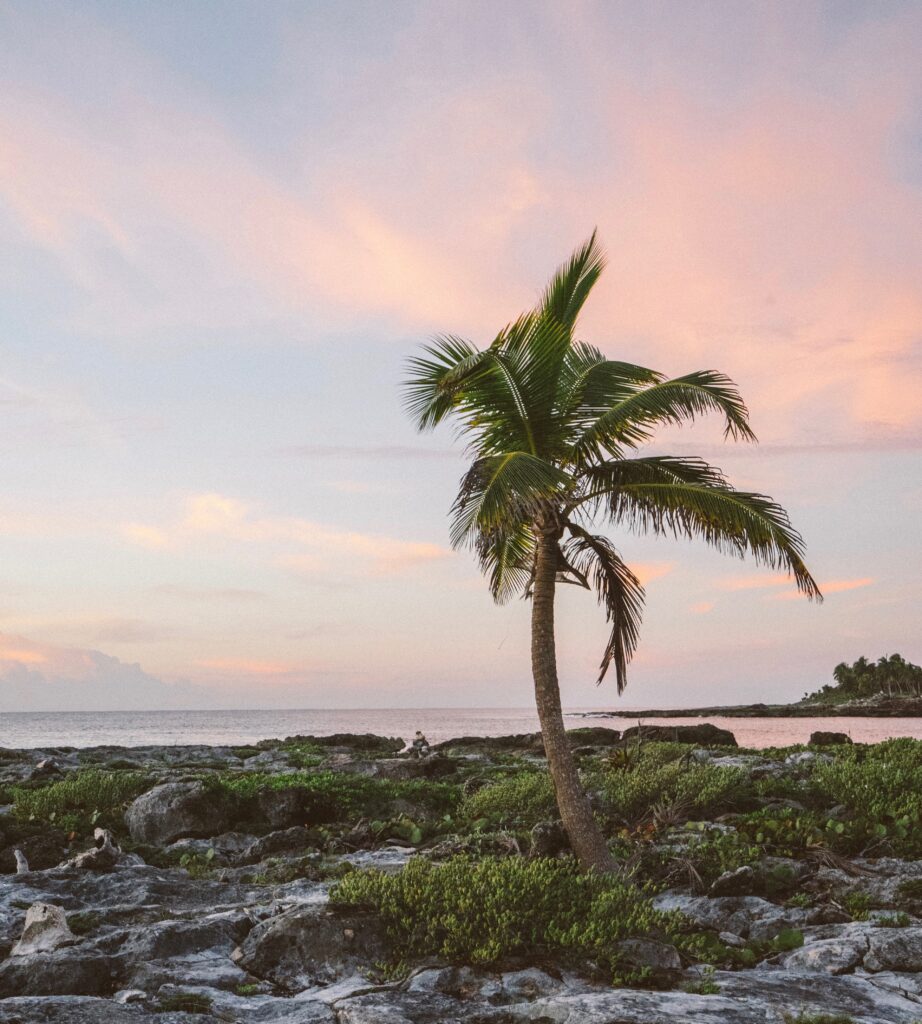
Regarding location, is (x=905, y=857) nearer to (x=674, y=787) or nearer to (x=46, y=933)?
(x=674, y=787)

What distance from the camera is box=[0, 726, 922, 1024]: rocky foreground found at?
6816 mm

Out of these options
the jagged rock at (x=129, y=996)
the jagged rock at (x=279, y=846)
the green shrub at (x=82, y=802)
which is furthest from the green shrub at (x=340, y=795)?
the jagged rock at (x=129, y=996)

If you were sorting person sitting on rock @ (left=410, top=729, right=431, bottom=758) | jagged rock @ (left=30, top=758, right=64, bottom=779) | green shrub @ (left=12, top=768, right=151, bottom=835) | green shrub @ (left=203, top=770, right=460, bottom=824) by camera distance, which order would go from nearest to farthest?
1. green shrub @ (left=12, top=768, right=151, bottom=835)
2. green shrub @ (left=203, top=770, right=460, bottom=824)
3. jagged rock @ (left=30, top=758, right=64, bottom=779)
4. person sitting on rock @ (left=410, top=729, right=431, bottom=758)

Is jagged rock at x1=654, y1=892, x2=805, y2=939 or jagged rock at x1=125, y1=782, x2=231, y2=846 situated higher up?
jagged rock at x1=125, y1=782, x2=231, y2=846

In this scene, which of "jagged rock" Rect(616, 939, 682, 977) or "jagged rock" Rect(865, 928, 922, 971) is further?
"jagged rock" Rect(865, 928, 922, 971)

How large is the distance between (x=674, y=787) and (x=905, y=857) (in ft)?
14.1

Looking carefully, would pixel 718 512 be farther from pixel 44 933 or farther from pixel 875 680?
pixel 875 680

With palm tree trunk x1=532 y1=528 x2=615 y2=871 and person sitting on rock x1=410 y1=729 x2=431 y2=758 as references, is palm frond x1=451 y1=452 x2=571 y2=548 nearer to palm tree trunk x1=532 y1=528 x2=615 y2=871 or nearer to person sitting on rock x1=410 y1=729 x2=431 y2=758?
palm tree trunk x1=532 y1=528 x2=615 y2=871

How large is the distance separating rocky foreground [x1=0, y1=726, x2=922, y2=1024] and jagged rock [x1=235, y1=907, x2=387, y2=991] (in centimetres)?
2

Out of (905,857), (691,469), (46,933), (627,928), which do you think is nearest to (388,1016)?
(627,928)

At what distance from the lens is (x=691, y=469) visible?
1222 cm

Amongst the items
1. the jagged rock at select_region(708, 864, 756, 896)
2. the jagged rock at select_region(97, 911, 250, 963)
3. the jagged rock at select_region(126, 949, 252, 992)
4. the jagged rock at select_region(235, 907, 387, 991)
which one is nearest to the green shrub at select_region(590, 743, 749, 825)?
the jagged rock at select_region(708, 864, 756, 896)

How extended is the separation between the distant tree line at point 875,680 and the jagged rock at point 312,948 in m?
153

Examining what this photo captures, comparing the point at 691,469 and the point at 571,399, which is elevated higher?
the point at 571,399
